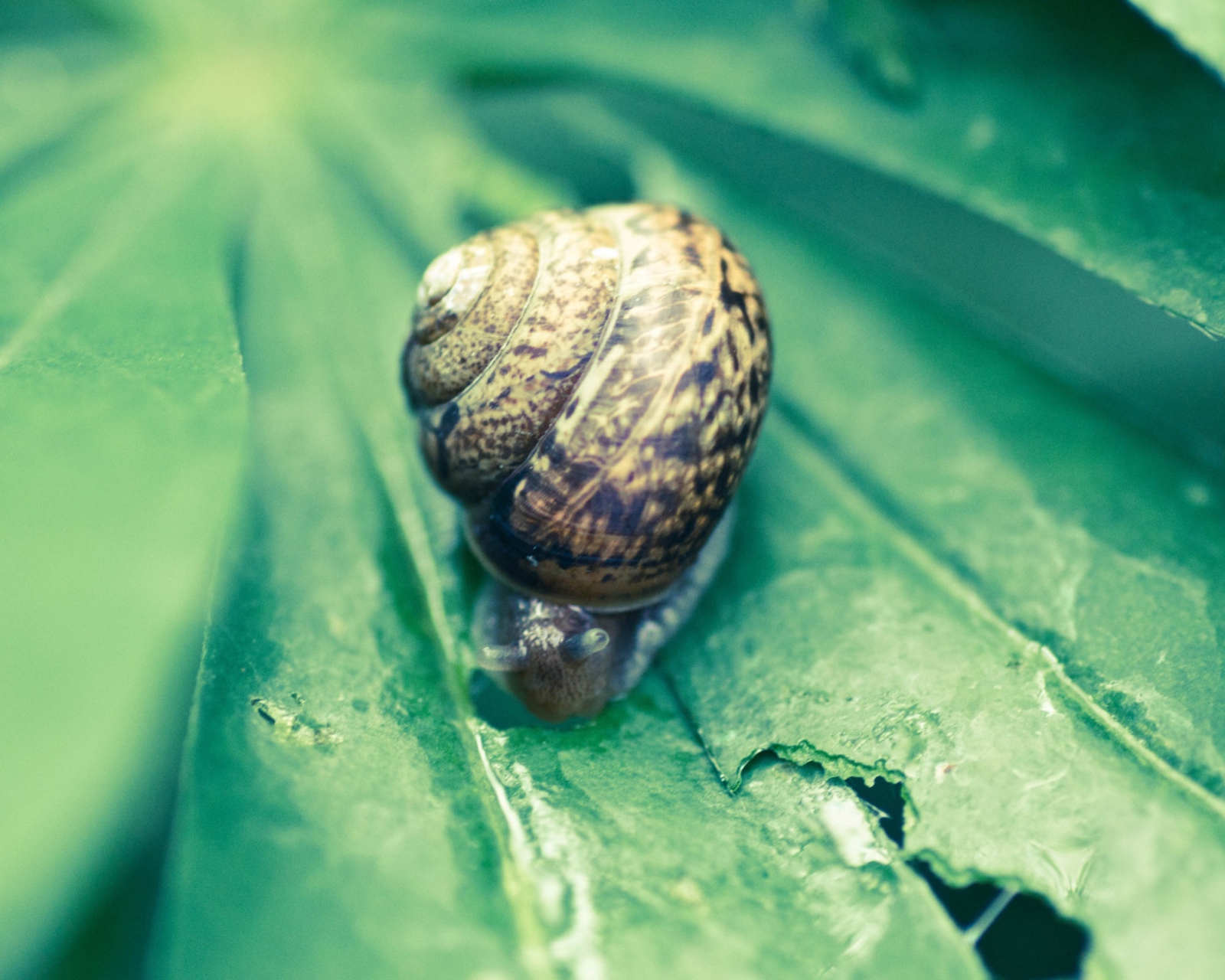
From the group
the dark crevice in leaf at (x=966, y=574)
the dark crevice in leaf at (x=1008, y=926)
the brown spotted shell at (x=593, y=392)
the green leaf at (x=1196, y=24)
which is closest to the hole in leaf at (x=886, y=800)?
the dark crevice in leaf at (x=1008, y=926)

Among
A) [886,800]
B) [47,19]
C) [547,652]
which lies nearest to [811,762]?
[886,800]

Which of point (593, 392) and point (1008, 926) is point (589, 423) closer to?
point (593, 392)

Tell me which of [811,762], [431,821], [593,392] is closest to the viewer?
[431,821]

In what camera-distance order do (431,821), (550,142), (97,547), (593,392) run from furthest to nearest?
(550,142) < (593,392) < (431,821) < (97,547)

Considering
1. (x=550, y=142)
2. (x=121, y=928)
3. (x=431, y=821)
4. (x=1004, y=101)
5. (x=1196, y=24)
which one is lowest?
(x=121, y=928)

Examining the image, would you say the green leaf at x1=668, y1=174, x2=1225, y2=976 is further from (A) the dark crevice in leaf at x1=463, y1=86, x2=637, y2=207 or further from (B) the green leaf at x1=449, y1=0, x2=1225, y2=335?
(A) the dark crevice in leaf at x1=463, y1=86, x2=637, y2=207

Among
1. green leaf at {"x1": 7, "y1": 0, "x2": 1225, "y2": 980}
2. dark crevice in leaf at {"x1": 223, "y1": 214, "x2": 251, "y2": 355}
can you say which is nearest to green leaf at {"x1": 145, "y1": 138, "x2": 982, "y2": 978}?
green leaf at {"x1": 7, "y1": 0, "x2": 1225, "y2": 980}
